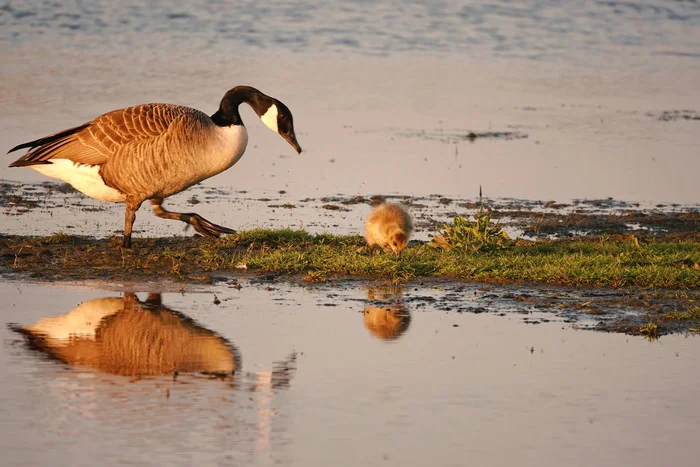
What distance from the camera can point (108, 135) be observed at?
36.1ft

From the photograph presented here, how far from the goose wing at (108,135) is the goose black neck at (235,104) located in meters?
0.26

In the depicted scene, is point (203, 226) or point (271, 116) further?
point (271, 116)

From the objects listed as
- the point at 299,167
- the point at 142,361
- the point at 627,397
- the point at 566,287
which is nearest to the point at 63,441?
the point at 142,361

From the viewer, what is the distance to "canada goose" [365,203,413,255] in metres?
10.4

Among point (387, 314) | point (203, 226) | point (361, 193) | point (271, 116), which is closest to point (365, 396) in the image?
point (387, 314)

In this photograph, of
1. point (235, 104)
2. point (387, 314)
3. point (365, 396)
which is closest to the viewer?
point (365, 396)

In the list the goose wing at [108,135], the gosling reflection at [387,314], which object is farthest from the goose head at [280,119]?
the gosling reflection at [387,314]

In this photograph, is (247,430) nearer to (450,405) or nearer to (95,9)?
(450,405)

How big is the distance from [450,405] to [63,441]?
79.0 inches

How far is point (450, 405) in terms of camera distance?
21.9ft

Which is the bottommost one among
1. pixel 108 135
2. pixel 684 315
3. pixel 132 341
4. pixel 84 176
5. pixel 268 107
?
pixel 132 341

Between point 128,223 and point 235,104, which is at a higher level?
point 235,104

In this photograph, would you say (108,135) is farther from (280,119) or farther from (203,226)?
(280,119)

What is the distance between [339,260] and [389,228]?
0.57 meters
